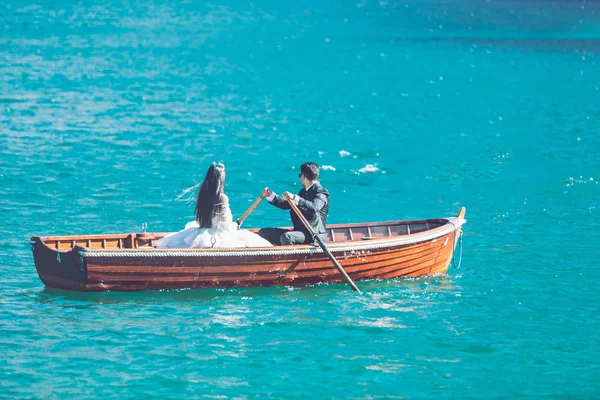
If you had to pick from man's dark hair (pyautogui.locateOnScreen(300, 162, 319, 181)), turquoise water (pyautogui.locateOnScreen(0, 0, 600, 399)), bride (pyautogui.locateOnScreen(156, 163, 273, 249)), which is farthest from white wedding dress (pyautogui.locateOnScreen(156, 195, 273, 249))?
man's dark hair (pyautogui.locateOnScreen(300, 162, 319, 181))

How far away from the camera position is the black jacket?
1805 centimetres

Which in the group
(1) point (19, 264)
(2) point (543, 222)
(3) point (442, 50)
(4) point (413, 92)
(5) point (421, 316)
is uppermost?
(3) point (442, 50)

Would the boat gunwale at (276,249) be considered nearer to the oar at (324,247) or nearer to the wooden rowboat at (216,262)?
the wooden rowboat at (216,262)

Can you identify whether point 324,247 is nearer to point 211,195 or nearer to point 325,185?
point 211,195

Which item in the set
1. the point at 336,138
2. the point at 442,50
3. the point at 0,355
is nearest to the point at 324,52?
the point at 442,50

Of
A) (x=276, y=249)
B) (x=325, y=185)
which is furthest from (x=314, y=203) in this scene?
(x=325, y=185)

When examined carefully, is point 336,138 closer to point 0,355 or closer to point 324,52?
point 0,355

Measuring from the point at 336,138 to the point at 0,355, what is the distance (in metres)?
24.4

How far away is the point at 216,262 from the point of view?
56.8ft

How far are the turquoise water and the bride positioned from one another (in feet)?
3.12

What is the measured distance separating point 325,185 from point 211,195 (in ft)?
41.4

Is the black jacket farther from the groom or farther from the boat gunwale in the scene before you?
the boat gunwale

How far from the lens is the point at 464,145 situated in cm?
3644

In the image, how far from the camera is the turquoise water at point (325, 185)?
48.0 feet
